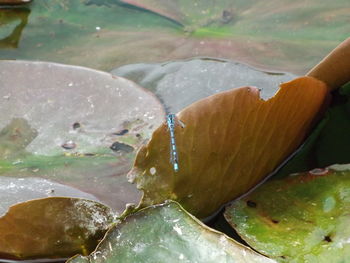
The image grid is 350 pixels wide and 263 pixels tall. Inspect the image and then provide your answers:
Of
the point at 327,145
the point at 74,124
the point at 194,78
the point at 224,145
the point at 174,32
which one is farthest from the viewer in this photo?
the point at 174,32

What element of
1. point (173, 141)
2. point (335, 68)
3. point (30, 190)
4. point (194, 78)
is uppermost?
point (335, 68)

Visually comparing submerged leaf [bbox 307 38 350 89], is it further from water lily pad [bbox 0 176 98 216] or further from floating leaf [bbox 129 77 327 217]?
water lily pad [bbox 0 176 98 216]

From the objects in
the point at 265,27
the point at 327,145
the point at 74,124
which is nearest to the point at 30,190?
the point at 74,124

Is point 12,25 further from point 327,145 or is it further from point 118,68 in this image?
point 327,145

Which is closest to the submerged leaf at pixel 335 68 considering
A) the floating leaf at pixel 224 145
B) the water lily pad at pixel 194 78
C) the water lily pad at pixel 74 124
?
the floating leaf at pixel 224 145

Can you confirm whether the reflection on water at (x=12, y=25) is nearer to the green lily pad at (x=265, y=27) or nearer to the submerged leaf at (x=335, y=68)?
the green lily pad at (x=265, y=27)
